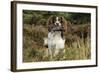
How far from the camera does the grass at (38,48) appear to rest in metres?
1.93

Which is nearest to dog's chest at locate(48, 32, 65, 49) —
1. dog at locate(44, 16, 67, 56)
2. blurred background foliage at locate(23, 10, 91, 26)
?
dog at locate(44, 16, 67, 56)

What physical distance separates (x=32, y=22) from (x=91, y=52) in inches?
26.5

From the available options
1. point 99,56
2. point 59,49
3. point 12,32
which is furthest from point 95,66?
point 12,32

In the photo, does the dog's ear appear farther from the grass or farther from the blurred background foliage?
the grass

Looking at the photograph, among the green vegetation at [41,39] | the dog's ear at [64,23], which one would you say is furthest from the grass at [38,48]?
the dog's ear at [64,23]

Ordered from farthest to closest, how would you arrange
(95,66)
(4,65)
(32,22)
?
(95,66) → (32,22) → (4,65)

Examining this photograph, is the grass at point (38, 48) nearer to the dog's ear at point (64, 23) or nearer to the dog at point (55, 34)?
the dog at point (55, 34)

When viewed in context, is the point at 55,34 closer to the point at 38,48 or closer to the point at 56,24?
the point at 56,24

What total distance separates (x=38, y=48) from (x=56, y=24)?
10.9 inches

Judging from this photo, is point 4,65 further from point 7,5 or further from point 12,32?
point 7,5

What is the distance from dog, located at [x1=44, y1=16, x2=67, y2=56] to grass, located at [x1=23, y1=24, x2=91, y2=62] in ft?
0.13

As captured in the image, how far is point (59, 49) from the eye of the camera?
2.06 meters

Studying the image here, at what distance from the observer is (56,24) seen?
205 cm

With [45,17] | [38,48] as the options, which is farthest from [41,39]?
[45,17]
